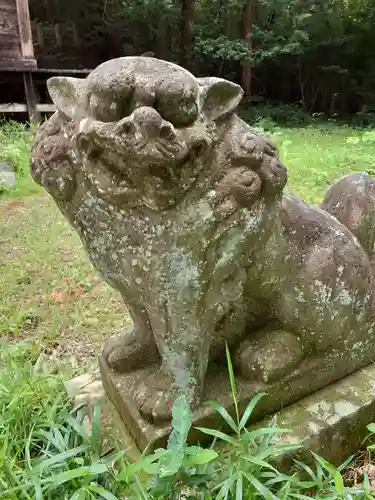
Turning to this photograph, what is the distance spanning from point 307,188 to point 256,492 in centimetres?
377

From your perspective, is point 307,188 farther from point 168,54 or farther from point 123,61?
point 168,54

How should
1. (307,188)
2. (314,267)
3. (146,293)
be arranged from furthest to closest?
(307,188) < (314,267) < (146,293)

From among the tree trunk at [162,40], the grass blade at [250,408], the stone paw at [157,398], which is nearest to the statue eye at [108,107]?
the stone paw at [157,398]

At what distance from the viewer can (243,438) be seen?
1340mm

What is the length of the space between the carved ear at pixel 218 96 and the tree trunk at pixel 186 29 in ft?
37.8

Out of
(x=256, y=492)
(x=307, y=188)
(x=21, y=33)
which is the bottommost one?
(x=307, y=188)

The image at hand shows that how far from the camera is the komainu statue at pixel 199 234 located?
1101 millimetres

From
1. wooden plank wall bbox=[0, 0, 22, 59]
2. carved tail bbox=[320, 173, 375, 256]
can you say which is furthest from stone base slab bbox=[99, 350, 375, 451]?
wooden plank wall bbox=[0, 0, 22, 59]

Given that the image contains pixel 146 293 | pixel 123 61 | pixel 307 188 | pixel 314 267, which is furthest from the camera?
pixel 307 188

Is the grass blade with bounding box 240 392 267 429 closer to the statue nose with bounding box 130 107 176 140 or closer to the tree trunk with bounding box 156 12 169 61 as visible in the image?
the statue nose with bounding box 130 107 176 140

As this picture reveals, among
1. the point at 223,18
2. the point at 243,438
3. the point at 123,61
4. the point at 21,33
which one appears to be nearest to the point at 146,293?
the point at 243,438

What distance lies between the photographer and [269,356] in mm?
1527

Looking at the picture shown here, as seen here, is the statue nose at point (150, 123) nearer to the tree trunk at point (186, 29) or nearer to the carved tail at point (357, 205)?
the carved tail at point (357, 205)

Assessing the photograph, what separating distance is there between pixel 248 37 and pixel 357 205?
35.3 ft
